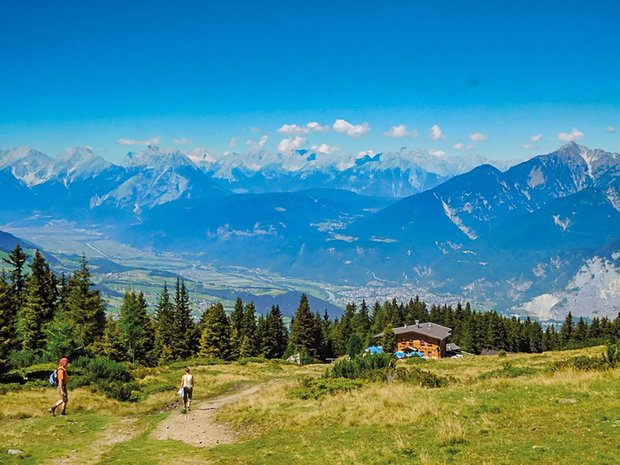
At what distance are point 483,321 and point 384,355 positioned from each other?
11745 centimetres

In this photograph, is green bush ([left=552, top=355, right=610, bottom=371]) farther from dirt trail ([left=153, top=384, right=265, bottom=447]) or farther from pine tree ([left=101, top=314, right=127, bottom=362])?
pine tree ([left=101, top=314, right=127, bottom=362])

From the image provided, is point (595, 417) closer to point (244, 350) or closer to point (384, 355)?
point (384, 355)

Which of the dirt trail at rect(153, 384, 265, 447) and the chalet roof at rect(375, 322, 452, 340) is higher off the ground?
the dirt trail at rect(153, 384, 265, 447)

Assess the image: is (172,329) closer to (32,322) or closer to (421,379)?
(32,322)

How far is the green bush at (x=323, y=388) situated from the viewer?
91.9 ft

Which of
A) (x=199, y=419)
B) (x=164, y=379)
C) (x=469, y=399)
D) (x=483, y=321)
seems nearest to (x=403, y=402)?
(x=469, y=399)

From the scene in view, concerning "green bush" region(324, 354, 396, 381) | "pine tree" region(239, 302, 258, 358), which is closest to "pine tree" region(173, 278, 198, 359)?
"pine tree" region(239, 302, 258, 358)

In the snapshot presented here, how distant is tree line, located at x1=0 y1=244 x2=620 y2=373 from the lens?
194ft

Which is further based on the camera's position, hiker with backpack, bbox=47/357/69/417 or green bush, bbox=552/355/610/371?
green bush, bbox=552/355/610/371

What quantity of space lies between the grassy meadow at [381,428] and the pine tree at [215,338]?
200ft

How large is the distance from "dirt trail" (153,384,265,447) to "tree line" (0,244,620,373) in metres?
20.7

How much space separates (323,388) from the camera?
2917 cm

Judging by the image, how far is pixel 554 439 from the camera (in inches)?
613

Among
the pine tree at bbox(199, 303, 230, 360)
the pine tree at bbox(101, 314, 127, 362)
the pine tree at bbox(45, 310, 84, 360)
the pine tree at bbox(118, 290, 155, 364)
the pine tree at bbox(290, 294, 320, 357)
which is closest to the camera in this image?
the pine tree at bbox(45, 310, 84, 360)
